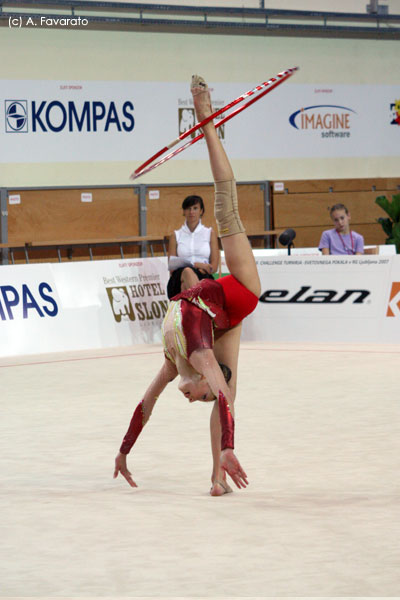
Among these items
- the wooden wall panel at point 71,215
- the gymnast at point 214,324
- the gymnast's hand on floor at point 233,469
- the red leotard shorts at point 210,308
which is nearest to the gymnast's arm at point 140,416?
the gymnast at point 214,324

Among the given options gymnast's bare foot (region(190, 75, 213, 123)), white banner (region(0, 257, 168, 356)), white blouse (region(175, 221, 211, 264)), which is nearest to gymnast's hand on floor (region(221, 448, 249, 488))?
gymnast's bare foot (region(190, 75, 213, 123))

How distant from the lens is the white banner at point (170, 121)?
1349 cm

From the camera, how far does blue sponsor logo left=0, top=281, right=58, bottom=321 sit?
10.0 meters

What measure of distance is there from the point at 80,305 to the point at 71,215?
3634mm

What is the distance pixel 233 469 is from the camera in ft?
13.2

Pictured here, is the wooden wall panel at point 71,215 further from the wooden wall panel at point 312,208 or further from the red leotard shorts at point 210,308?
the red leotard shorts at point 210,308

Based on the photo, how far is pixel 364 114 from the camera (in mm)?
15867

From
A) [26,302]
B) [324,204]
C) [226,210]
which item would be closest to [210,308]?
[226,210]

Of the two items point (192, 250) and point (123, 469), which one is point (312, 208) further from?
point (123, 469)

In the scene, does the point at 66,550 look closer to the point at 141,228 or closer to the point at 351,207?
the point at 141,228

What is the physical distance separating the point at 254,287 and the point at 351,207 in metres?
11.3

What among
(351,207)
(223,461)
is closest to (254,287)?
(223,461)

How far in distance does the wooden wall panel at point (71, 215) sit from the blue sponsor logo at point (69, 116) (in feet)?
2.87

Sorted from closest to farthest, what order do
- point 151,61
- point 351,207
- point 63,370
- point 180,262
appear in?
point 63,370, point 180,262, point 151,61, point 351,207
